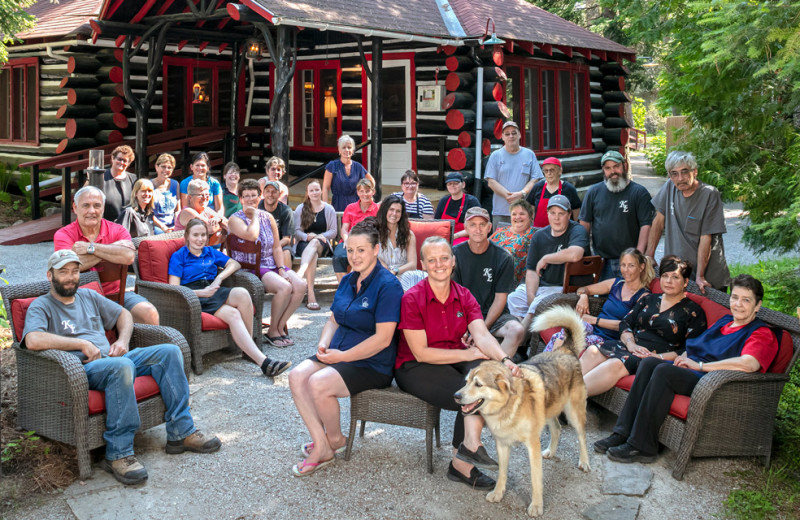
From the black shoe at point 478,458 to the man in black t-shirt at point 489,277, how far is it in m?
1.47

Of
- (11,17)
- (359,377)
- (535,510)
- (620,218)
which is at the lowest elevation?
(535,510)

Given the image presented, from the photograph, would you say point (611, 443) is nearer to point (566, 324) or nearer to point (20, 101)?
point (566, 324)

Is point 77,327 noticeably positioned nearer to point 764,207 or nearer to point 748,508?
point 748,508

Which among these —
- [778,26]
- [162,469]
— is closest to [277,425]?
[162,469]

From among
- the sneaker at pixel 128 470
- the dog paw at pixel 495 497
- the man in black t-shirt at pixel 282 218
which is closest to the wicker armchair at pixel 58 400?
the sneaker at pixel 128 470

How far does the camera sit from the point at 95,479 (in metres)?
4.58

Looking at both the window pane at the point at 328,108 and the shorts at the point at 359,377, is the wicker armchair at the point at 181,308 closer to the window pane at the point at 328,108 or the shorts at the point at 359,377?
the shorts at the point at 359,377

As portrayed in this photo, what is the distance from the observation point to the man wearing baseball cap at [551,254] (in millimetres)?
6578

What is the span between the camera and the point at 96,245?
5.71 meters

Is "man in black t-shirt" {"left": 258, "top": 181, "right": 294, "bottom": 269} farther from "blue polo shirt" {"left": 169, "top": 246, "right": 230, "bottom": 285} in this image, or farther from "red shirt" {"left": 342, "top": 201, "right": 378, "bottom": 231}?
"blue polo shirt" {"left": 169, "top": 246, "right": 230, "bottom": 285}

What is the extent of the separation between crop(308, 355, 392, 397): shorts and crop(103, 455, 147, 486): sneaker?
4.01 feet

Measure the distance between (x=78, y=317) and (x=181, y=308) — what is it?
1.50 m

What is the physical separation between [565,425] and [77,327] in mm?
3268

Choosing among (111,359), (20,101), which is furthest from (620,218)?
(20,101)
